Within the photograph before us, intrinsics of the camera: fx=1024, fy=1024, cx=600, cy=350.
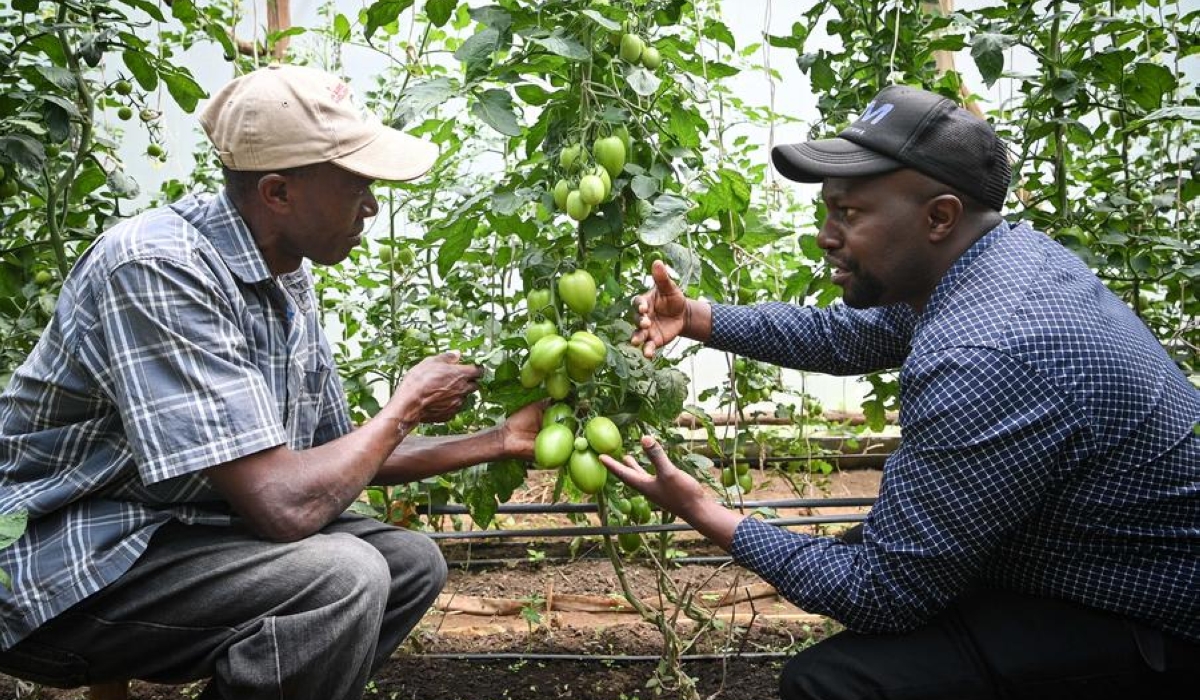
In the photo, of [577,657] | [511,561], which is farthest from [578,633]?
[511,561]

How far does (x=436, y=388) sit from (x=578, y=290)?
1.05ft

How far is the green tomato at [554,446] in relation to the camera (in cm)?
179

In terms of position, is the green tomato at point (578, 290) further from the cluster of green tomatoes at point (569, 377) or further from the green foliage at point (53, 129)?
the green foliage at point (53, 129)

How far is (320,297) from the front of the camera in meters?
3.06

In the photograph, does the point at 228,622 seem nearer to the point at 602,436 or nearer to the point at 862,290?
the point at 602,436

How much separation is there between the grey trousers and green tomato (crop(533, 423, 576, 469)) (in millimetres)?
347

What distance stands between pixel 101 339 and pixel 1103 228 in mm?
2063

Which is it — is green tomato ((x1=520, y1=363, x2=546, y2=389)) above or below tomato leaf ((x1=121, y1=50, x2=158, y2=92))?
below

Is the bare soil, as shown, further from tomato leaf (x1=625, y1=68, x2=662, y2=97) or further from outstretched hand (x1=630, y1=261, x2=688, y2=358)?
tomato leaf (x1=625, y1=68, x2=662, y2=97)

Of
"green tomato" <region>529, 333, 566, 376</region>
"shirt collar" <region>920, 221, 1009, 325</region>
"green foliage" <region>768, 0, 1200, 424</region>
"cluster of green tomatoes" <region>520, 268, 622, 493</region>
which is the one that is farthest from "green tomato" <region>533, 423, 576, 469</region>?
"green foliage" <region>768, 0, 1200, 424</region>

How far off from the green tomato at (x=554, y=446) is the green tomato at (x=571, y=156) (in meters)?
0.47

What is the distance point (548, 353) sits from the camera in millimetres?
1769

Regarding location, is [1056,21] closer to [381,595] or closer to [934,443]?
[934,443]

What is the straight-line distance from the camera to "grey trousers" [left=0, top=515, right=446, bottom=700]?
161cm
